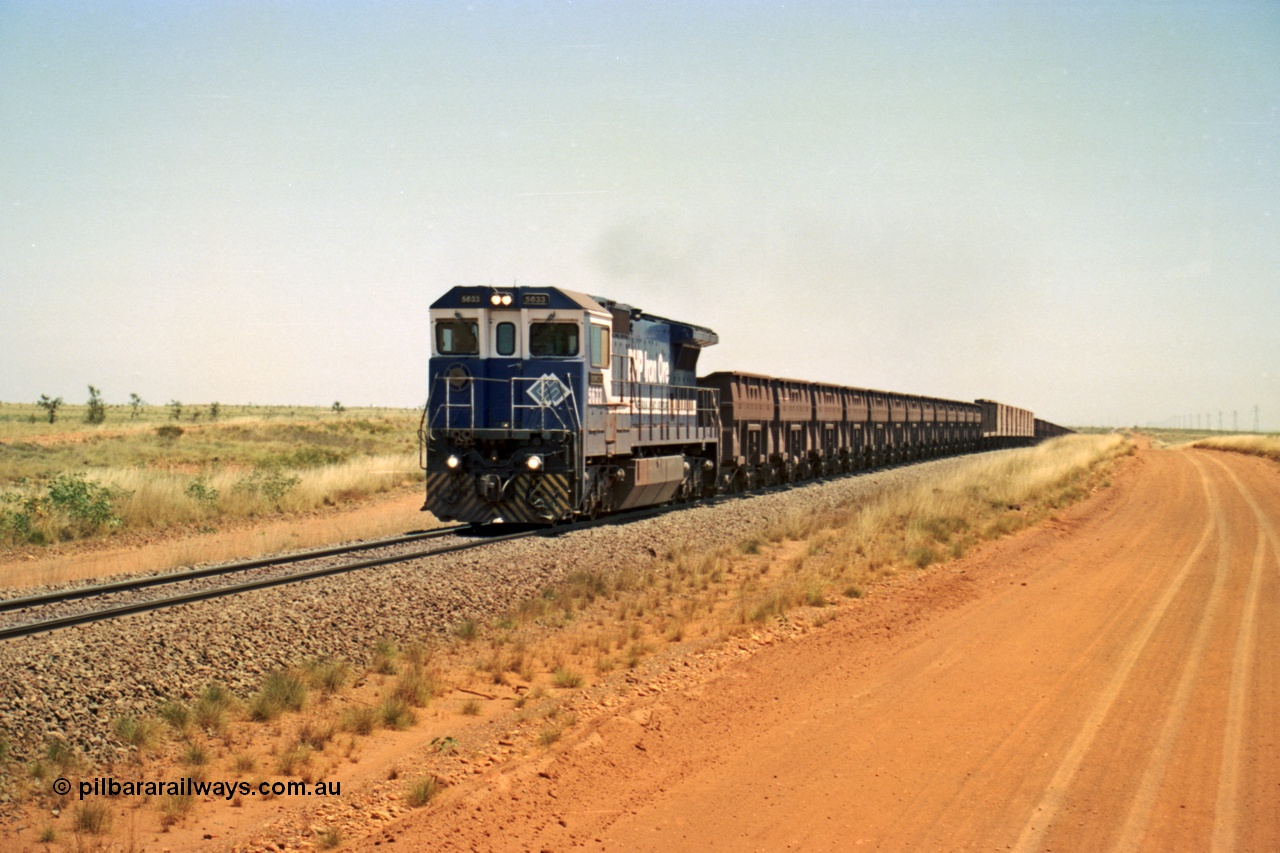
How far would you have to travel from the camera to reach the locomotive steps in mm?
6359

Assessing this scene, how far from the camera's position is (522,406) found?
52.9 ft

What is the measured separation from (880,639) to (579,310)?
27.6 feet

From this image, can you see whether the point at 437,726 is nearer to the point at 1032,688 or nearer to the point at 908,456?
the point at 1032,688

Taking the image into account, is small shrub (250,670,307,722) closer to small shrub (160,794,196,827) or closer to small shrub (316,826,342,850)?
small shrub (160,794,196,827)

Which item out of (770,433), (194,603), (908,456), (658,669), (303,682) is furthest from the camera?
(908,456)

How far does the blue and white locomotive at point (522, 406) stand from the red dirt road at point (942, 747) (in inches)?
252

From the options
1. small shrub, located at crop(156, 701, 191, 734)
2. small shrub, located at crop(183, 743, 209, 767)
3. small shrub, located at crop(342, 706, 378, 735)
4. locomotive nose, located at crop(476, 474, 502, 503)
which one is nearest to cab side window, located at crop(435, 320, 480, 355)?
locomotive nose, located at crop(476, 474, 502, 503)

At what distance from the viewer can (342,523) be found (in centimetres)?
2048

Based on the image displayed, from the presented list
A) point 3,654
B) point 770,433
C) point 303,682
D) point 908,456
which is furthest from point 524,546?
point 908,456

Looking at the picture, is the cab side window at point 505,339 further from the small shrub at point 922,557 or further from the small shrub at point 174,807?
the small shrub at point 174,807

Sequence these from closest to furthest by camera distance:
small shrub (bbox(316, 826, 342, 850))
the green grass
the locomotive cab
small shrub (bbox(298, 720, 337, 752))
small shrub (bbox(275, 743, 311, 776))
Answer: small shrub (bbox(316, 826, 342, 850))
small shrub (bbox(275, 743, 311, 776))
small shrub (bbox(298, 720, 337, 752))
the locomotive cab
the green grass

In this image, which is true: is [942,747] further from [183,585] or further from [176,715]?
[183,585]

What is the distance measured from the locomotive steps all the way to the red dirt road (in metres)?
0.61

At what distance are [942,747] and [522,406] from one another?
10758 millimetres
